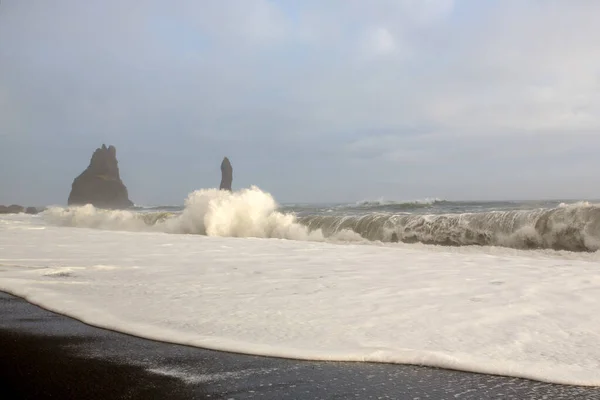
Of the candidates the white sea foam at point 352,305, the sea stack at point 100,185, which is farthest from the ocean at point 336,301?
the sea stack at point 100,185

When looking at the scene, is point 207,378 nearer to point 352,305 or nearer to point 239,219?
point 352,305

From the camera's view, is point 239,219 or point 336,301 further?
point 239,219

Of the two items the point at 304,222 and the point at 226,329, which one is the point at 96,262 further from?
the point at 304,222

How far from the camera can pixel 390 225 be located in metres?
11.2

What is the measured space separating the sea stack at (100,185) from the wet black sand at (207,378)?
7291cm

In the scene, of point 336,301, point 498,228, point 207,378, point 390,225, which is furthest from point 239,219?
point 207,378

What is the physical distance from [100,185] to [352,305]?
7590 cm

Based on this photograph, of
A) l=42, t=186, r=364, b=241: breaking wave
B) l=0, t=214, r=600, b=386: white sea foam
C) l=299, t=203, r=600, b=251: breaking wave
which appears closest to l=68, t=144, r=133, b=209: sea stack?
l=42, t=186, r=364, b=241: breaking wave

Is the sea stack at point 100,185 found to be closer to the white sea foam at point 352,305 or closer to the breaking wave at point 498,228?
the breaking wave at point 498,228

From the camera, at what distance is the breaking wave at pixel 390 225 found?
8445 millimetres

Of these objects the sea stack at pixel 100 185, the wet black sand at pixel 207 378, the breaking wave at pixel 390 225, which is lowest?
the wet black sand at pixel 207 378

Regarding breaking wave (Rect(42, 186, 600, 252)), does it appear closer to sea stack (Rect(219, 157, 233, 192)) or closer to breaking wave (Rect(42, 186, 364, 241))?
breaking wave (Rect(42, 186, 364, 241))

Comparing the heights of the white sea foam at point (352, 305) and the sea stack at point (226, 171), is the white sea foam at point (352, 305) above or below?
below

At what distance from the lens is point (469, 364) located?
2006mm
